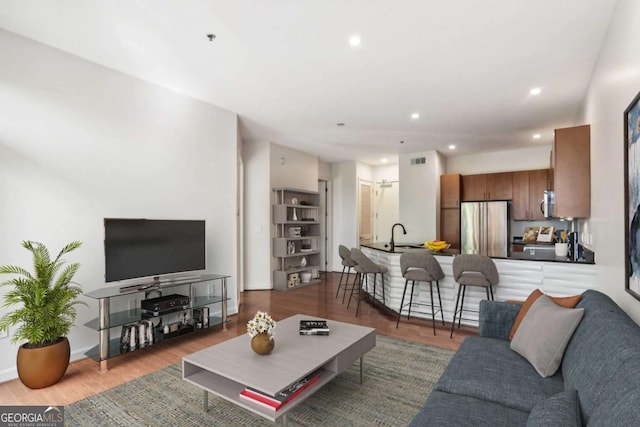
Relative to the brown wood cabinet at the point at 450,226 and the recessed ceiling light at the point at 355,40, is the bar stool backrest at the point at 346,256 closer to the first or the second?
the brown wood cabinet at the point at 450,226

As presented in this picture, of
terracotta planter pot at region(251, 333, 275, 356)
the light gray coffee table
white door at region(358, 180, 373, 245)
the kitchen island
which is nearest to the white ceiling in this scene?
the kitchen island

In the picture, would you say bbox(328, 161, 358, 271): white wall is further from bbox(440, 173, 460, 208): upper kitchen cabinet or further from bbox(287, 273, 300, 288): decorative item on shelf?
bbox(440, 173, 460, 208): upper kitchen cabinet

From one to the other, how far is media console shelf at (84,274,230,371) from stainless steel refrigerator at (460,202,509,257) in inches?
180

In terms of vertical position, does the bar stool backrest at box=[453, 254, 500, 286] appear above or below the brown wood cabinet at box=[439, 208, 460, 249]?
below

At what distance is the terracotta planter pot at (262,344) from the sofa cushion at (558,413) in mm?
1486

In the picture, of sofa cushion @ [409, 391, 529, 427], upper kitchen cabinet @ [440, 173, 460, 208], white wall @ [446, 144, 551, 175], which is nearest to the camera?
sofa cushion @ [409, 391, 529, 427]

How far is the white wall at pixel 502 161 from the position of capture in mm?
6711

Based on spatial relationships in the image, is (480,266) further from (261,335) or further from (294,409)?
(261,335)

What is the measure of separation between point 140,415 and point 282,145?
17.0 feet

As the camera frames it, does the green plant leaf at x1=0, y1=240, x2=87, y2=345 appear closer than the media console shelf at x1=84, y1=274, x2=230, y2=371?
Yes

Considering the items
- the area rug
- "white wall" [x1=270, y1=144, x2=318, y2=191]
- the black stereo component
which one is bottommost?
the area rug

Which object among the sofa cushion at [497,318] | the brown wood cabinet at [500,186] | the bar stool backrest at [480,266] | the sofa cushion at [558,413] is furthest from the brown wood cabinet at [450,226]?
the sofa cushion at [558,413]

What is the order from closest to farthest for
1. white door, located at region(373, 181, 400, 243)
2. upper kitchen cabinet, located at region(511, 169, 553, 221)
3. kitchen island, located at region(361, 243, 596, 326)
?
kitchen island, located at region(361, 243, 596, 326)
upper kitchen cabinet, located at region(511, 169, 553, 221)
white door, located at region(373, 181, 400, 243)

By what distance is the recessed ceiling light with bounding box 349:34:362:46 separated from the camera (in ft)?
9.08
